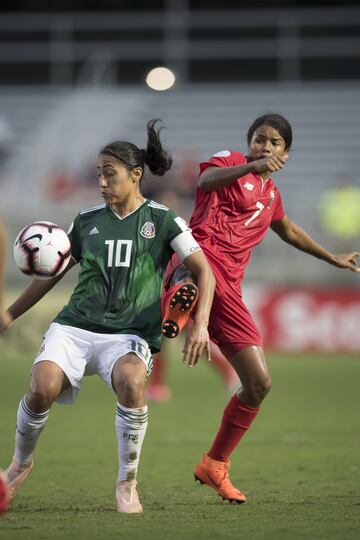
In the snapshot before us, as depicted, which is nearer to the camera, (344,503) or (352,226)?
(344,503)

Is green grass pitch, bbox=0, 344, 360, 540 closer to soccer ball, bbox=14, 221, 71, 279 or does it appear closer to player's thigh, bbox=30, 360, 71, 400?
player's thigh, bbox=30, 360, 71, 400

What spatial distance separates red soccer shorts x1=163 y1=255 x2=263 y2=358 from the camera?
6.62 metres

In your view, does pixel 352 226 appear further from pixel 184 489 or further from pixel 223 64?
pixel 184 489

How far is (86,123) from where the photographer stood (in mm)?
23766

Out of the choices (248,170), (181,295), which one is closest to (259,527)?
(181,295)

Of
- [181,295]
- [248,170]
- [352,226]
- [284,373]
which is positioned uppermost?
[248,170]

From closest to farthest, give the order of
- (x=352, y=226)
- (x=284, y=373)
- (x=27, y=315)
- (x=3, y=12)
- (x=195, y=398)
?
(x=195, y=398)
(x=284, y=373)
(x=27, y=315)
(x=352, y=226)
(x=3, y=12)

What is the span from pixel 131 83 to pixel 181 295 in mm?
19040

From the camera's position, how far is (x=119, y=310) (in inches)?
241

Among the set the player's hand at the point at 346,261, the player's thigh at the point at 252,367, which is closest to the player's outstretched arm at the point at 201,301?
the player's thigh at the point at 252,367

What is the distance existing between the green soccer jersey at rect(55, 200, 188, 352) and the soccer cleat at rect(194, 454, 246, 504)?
2.89 ft

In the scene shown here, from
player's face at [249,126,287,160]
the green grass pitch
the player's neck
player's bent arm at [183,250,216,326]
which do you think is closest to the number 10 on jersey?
the player's neck

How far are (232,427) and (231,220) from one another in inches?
50.0

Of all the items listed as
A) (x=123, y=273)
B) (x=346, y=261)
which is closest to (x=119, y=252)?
(x=123, y=273)
